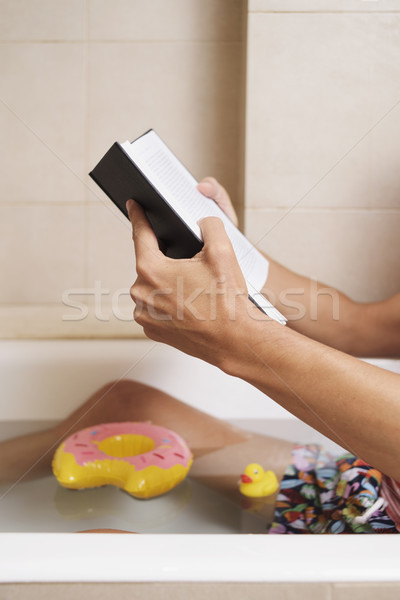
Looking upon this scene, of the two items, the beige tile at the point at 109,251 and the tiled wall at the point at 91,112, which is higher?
the tiled wall at the point at 91,112

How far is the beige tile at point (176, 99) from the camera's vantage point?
3.90 feet

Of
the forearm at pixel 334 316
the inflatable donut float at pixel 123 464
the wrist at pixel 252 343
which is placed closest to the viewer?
the wrist at pixel 252 343

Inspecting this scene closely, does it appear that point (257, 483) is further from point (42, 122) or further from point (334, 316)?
point (42, 122)

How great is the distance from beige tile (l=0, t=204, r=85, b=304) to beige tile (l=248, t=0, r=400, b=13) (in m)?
0.62

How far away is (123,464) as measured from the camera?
28.0 inches

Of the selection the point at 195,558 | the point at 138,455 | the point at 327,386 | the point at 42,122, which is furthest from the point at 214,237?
the point at 42,122

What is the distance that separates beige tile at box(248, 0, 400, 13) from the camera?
39.2 inches

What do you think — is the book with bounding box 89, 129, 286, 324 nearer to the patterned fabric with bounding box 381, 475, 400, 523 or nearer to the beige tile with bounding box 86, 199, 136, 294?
the patterned fabric with bounding box 381, 475, 400, 523

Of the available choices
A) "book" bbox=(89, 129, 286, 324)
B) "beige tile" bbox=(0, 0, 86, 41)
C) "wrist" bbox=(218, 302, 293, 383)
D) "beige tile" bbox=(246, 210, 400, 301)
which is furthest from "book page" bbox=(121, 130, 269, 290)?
"beige tile" bbox=(0, 0, 86, 41)

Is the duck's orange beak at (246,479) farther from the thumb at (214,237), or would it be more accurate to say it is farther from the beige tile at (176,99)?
the beige tile at (176,99)

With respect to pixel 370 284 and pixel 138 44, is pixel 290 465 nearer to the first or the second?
pixel 370 284

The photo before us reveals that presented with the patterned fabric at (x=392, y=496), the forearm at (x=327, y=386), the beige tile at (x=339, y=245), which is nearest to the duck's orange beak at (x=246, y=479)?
the patterned fabric at (x=392, y=496)

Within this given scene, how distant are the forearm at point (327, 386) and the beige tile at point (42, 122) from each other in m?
0.89

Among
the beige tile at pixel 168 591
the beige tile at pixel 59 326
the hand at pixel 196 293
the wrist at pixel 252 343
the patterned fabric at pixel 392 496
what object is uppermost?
the hand at pixel 196 293
